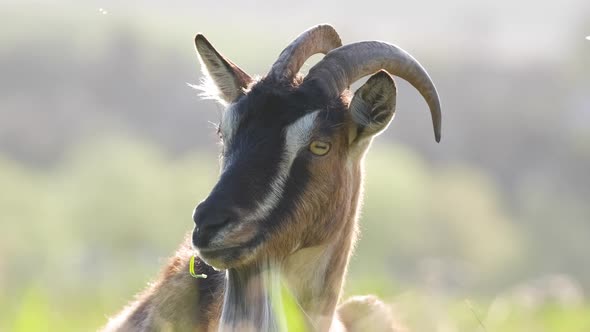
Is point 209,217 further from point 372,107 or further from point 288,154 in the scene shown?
point 372,107

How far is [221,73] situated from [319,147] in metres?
1.10

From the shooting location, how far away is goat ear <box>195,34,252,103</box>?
28.7ft

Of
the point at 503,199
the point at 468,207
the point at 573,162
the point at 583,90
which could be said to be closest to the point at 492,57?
the point at 583,90

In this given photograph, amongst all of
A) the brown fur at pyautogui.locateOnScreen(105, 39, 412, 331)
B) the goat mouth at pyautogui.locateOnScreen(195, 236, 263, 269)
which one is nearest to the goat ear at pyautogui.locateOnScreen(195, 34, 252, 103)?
the brown fur at pyautogui.locateOnScreen(105, 39, 412, 331)

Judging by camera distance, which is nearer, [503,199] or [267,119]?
[267,119]

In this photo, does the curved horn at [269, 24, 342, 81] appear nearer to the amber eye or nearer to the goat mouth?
the amber eye

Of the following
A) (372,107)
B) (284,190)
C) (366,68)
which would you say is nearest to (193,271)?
(284,190)

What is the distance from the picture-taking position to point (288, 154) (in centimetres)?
789

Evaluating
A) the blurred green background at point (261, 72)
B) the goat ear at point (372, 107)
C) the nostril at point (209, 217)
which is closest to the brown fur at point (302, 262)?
the goat ear at point (372, 107)

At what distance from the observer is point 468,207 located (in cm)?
9656

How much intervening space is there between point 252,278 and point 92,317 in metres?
4.59

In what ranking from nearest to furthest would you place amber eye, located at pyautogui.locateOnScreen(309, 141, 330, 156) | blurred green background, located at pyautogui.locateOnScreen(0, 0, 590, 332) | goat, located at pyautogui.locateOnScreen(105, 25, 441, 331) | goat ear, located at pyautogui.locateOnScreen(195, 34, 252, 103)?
goat, located at pyautogui.locateOnScreen(105, 25, 441, 331) < amber eye, located at pyautogui.locateOnScreen(309, 141, 330, 156) < goat ear, located at pyautogui.locateOnScreen(195, 34, 252, 103) < blurred green background, located at pyautogui.locateOnScreen(0, 0, 590, 332)

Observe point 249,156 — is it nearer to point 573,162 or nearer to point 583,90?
point 573,162

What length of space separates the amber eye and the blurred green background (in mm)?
36830
